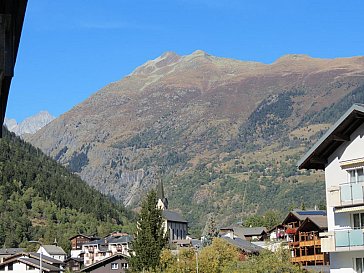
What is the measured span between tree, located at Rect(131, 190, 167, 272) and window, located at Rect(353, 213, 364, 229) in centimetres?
4422

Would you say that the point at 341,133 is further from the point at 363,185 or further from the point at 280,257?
the point at 280,257

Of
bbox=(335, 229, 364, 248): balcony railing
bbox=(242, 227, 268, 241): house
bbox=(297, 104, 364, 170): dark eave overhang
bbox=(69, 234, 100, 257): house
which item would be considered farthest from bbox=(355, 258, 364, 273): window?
bbox=(69, 234, 100, 257): house

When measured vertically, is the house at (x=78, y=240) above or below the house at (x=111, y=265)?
above

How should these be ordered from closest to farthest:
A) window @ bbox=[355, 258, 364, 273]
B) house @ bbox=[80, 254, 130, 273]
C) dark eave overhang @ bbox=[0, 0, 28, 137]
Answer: dark eave overhang @ bbox=[0, 0, 28, 137], window @ bbox=[355, 258, 364, 273], house @ bbox=[80, 254, 130, 273]

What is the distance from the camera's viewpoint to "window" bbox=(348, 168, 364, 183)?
98.4ft

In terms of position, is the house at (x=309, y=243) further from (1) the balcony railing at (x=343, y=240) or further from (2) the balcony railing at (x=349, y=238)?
(2) the balcony railing at (x=349, y=238)

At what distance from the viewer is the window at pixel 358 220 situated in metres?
30.3

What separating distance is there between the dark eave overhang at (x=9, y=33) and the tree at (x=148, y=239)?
229 feet

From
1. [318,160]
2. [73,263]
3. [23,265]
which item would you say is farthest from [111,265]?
[318,160]

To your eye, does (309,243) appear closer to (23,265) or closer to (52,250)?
(23,265)

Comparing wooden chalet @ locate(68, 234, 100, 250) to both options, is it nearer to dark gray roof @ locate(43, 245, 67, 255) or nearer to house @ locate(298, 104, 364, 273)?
dark gray roof @ locate(43, 245, 67, 255)

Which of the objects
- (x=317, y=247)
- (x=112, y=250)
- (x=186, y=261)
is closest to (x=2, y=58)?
(x=317, y=247)

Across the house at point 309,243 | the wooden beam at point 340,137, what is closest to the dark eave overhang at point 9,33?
the wooden beam at point 340,137

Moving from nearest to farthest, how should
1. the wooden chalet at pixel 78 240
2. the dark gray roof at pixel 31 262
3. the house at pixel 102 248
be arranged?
1. the dark gray roof at pixel 31 262
2. the house at pixel 102 248
3. the wooden chalet at pixel 78 240
